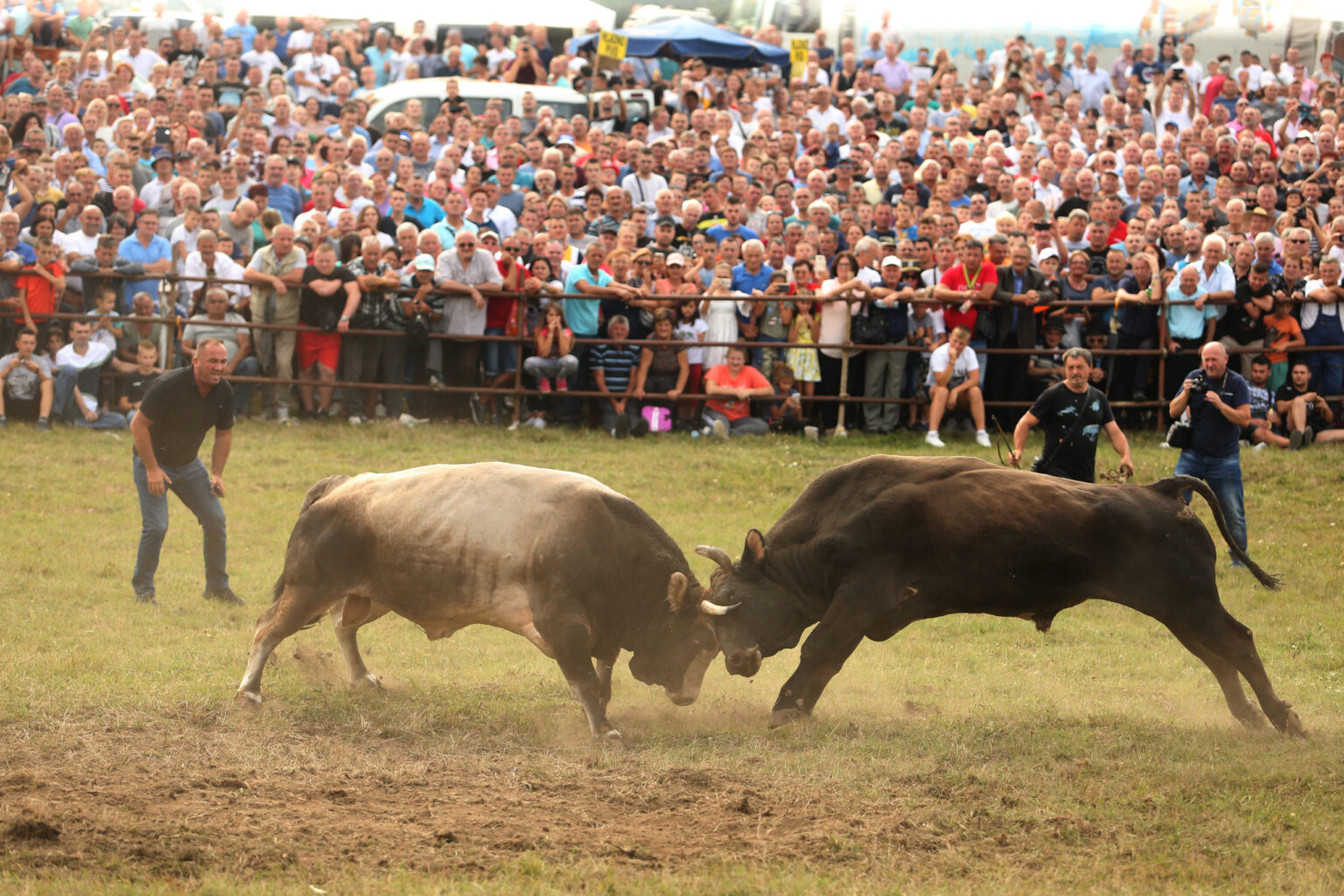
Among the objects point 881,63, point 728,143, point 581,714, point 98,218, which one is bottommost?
point 581,714

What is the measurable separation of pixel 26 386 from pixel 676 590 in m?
9.77

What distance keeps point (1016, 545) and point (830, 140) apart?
12.5 m

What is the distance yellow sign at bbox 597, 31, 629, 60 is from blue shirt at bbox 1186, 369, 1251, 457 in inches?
458

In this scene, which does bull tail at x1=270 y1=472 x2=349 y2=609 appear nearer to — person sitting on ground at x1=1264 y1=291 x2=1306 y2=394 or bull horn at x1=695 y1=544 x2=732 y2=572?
bull horn at x1=695 y1=544 x2=732 y2=572

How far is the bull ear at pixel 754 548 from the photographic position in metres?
8.30

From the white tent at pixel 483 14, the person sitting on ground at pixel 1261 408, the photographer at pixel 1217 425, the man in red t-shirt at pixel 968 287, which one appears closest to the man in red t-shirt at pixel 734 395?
the man in red t-shirt at pixel 968 287

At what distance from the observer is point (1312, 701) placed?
8656 millimetres

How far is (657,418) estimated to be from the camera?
51.1 feet

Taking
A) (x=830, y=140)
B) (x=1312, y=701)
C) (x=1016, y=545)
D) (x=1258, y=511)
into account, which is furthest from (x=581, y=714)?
(x=830, y=140)

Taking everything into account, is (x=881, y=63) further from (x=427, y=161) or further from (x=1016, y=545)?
(x=1016, y=545)

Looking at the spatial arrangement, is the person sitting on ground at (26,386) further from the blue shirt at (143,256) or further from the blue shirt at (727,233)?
the blue shirt at (727,233)

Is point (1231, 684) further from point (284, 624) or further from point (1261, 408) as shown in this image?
point (1261, 408)

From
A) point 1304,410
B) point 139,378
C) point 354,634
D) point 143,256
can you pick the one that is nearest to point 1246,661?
point 354,634

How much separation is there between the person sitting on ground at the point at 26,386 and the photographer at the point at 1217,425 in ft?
35.0
